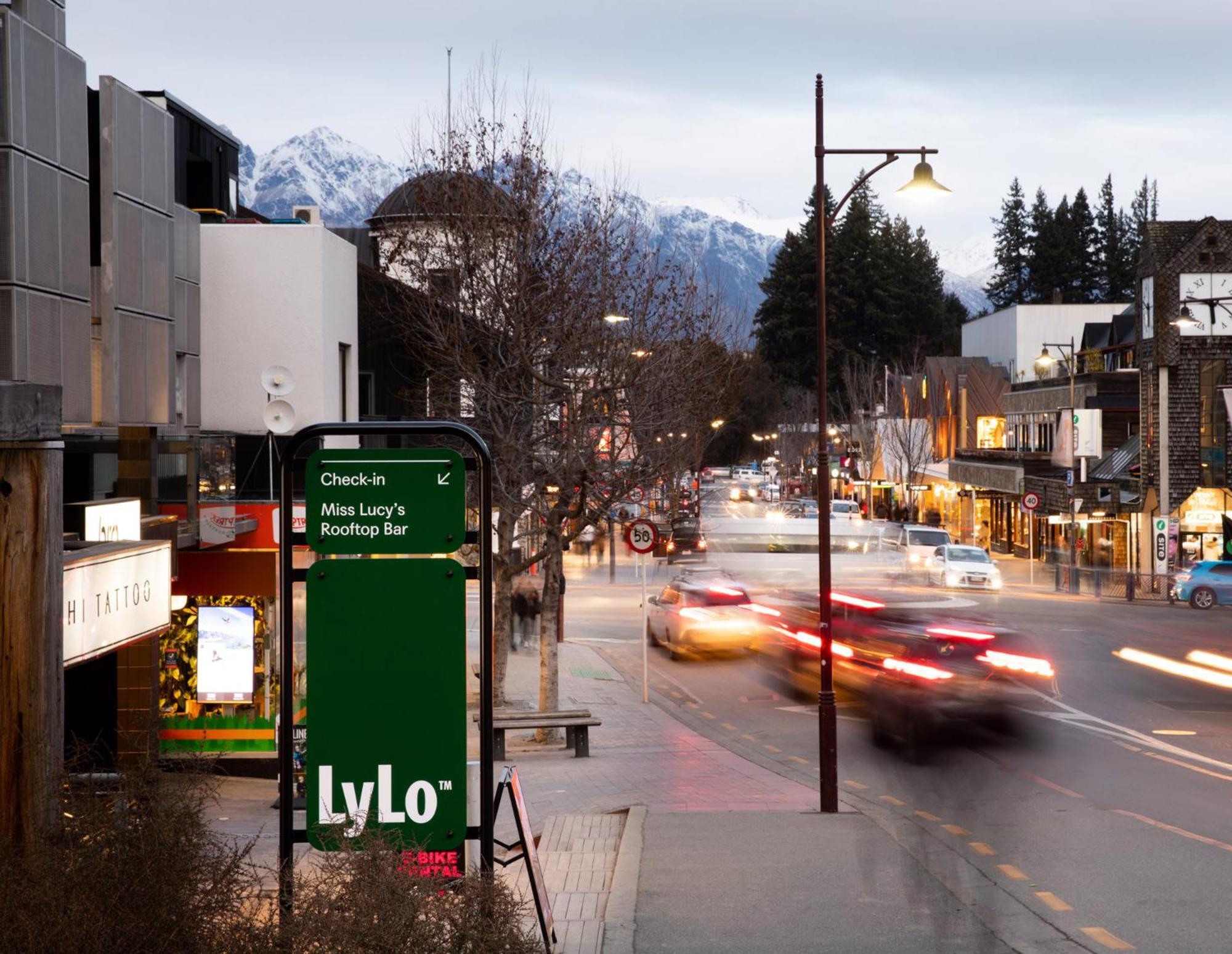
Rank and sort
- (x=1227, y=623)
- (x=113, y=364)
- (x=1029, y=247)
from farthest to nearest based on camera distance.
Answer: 1. (x=1029, y=247)
2. (x=1227, y=623)
3. (x=113, y=364)

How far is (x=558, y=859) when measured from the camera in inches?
475

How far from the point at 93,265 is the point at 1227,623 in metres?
29.5

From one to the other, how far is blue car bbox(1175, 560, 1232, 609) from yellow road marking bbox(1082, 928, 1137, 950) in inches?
1275

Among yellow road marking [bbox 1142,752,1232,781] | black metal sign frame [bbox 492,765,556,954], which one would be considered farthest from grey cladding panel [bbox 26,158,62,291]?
yellow road marking [bbox 1142,752,1232,781]

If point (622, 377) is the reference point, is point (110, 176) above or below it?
above

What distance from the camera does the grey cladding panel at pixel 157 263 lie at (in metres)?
14.8

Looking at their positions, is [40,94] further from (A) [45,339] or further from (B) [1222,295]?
(B) [1222,295]

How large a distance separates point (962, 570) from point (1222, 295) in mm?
13531

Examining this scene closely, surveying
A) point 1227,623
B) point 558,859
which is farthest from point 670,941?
point 1227,623

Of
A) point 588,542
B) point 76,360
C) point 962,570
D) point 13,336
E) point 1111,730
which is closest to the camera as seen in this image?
point 13,336

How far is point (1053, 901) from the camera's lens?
10.4 meters

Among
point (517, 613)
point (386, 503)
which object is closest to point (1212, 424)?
point (517, 613)

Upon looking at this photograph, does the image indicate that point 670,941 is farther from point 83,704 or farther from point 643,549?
point 643,549

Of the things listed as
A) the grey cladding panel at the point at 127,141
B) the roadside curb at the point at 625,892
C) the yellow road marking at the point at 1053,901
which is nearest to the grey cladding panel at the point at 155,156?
the grey cladding panel at the point at 127,141
